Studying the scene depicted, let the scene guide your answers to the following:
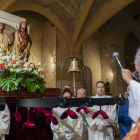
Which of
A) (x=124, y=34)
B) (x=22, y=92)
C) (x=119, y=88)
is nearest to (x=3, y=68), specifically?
(x=22, y=92)

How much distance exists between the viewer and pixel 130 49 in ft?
53.2

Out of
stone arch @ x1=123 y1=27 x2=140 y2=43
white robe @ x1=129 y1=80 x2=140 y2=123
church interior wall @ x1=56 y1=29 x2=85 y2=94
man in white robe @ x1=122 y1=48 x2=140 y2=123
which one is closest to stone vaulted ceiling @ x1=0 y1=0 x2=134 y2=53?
church interior wall @ x1=56 y1=29 x2=85 y2=94

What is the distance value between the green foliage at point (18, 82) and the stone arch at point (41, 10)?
305 inches

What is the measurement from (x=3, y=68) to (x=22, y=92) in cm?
51

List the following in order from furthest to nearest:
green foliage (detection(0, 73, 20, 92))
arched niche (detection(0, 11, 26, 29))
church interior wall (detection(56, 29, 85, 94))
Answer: church interior wall (detection(56, 29, 85, 94)), arched niche (detection(0, 11, 26, 29)), green foliage (detection(0, 73, 20, 92))

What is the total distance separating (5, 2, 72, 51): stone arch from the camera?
1034 centimetres

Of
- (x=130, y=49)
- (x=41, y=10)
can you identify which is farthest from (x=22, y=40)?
(x=130, y=49)

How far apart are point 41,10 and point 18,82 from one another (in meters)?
9.07

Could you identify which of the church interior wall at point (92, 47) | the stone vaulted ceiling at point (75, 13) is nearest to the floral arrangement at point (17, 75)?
the stone vaulted ceiling at point (75, 13)

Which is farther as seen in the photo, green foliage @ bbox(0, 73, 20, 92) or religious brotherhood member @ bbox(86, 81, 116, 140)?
religious brotherhood member @ bbox(86, 81, 116, 140)

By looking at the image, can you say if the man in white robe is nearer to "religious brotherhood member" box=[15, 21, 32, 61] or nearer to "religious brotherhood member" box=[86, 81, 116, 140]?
"religious brotherhood member" box=[86, 81, 116, 140]

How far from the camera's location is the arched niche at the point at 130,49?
1566cm

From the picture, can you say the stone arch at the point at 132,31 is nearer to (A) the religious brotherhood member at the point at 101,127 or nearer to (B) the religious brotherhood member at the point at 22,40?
(B) the religious brotherhood member at the point at 22,40

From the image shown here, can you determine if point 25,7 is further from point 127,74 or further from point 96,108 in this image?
point 127,74
